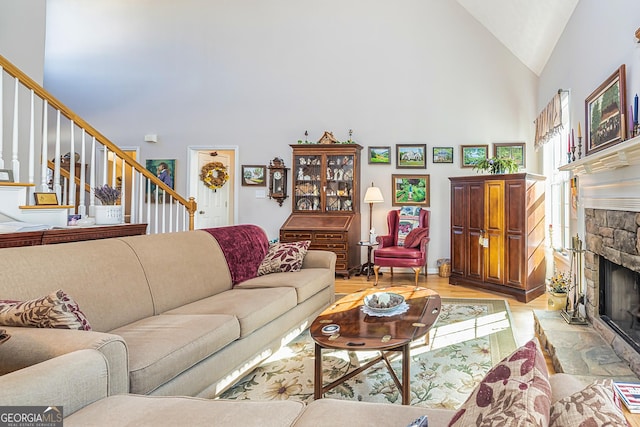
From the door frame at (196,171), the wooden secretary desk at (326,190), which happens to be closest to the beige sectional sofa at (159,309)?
the wooden secretary desk at (326,190)

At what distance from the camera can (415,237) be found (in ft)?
17.3

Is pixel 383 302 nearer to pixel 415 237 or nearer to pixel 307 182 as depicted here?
pixel 415 237

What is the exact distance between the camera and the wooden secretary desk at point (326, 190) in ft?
18.8

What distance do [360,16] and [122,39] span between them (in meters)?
4.17

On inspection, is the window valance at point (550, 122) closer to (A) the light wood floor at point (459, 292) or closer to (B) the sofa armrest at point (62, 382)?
(A) the light wood floor at point (459, 292)

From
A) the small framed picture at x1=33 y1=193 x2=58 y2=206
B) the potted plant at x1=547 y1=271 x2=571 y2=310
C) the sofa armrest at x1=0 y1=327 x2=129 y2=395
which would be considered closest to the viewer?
the sofa armrest at x1=0 y1=327 x2=129 y2=395

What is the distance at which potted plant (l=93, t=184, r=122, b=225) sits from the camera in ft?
10.8

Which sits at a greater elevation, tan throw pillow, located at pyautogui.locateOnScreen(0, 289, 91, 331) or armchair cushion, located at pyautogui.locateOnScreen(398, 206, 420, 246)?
armchair cushion, located at pyautogui.locateOnScreen(398, 206, 420, 246)

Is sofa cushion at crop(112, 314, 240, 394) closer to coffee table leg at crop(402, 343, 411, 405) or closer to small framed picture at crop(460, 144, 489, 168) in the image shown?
coffee table leg at crop(402, 343, 411, 405)

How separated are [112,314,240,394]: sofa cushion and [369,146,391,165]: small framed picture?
4333mm

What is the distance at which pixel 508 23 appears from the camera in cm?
499

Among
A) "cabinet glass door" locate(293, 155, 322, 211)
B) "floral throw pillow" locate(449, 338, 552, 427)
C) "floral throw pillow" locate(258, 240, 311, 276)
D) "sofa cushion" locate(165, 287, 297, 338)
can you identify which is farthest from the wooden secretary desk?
"floral throw pillow" locate(449, 338, 552, 427)

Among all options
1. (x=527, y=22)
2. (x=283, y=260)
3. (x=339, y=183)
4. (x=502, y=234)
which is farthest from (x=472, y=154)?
(x=283, y=260)

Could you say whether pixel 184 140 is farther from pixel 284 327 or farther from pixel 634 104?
pixel 634 104
